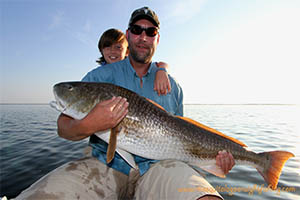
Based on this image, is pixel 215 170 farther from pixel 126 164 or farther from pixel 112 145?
pixel 112 145

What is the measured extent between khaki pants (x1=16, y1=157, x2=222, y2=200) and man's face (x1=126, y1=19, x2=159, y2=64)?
194cm

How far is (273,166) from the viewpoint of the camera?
9.86ft

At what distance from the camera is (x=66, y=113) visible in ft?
7.93

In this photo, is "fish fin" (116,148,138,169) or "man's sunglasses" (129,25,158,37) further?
"man's sunglasses" (129,25,158,37)

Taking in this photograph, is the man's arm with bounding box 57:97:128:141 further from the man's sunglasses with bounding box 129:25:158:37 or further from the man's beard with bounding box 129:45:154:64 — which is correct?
the man's sunglasses with bounding box 129:25:158:37

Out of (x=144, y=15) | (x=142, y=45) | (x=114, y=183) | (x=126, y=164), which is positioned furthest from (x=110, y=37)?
(x=114, y=183)

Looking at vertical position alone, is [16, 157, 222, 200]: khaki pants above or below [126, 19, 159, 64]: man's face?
below

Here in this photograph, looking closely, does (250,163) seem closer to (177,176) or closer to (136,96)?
(177,176)

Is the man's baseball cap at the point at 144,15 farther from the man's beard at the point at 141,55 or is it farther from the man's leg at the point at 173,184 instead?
the man's leg at the point at 173,184

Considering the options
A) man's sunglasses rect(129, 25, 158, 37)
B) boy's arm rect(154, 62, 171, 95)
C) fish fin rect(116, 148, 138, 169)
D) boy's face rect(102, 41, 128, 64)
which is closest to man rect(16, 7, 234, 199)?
man's sunglasses rect(129, 25, 158, 37)

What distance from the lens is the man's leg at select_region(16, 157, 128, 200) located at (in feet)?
6.41

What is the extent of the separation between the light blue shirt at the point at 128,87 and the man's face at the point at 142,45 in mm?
215

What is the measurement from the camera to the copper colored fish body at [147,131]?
94.7 inches

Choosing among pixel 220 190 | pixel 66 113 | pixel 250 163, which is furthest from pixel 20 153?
pixel 250 163
